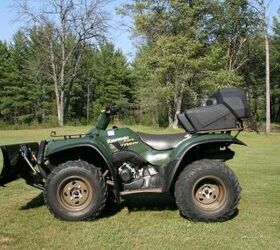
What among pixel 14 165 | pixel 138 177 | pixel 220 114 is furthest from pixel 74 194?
pixel 220 114

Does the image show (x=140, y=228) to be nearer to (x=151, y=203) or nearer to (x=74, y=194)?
(x=74, y=194)

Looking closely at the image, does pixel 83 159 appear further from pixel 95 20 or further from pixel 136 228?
pixel 95 20

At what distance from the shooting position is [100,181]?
6.57 meters

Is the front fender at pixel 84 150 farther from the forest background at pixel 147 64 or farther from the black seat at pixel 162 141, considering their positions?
the forest background at pixel 147 64

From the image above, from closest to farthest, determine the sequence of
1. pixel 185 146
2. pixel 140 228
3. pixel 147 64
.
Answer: pixel 140 228
pixel 185 146
pixel 147 64

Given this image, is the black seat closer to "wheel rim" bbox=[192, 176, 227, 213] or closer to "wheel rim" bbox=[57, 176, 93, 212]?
"wheel rim" bbox=[192, 176, 227, 213]

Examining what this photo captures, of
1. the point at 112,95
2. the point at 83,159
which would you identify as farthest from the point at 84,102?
the point at 83,159

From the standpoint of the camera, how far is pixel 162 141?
695cm

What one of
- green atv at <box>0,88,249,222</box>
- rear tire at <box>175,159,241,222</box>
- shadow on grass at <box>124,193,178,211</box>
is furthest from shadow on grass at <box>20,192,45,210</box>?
rear tire at <box>175,159,241,222</box>

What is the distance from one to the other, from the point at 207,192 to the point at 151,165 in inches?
32.1

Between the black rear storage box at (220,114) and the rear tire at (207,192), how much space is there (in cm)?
49

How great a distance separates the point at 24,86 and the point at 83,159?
175 ft

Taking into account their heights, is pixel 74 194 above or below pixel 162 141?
below

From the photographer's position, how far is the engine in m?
6.78
